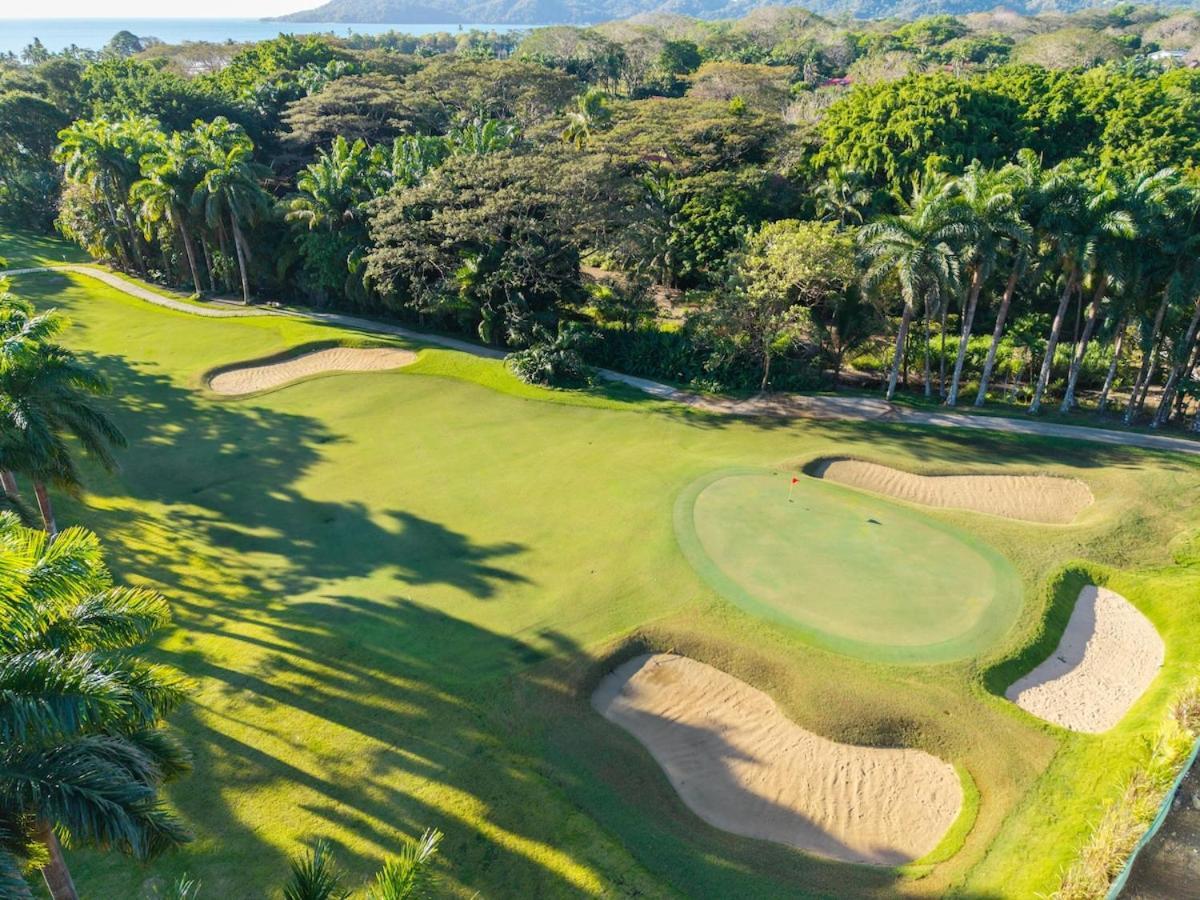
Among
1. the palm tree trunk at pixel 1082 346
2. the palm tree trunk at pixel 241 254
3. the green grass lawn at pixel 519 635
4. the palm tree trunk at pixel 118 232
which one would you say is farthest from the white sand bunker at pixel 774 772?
the palm tree trunk at pixel 118 232

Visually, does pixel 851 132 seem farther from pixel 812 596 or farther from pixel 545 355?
pixel 812 596

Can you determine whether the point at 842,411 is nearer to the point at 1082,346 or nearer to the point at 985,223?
the point at 985,223

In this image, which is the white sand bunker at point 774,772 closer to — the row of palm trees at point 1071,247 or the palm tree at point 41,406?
the palm tree at point 41,406

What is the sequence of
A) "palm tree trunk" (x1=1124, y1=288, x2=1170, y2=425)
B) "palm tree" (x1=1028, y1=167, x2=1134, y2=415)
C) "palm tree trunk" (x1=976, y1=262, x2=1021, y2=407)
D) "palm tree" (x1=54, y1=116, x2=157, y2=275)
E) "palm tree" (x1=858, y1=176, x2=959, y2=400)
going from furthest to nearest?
"palm tree" (x1=54, y1=116, x2=157, y2=275), "palm tree trunk" (x1=976, y1=262, x2=1021, y2=407), "palm tree trunk" (x1=1124, y1=288, x2=1170, y2=425), "palm tree" (x1=858, y1=176, x2=959, y2=400), "palm tree" (x1=1028, y1=167, x2=1134, y2=415)

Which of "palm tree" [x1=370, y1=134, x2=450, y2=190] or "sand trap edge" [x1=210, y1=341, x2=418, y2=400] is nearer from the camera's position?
"sand trap edge" [x1=210, y1=341, x2=418, y2=400]

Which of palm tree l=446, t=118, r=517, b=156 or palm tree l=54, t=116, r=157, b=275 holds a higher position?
palm tree l=446, t=118, r=517, b=156

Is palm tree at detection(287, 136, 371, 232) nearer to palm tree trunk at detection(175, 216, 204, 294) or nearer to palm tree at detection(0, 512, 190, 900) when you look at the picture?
palm tree trunk at detection(175, 216, 204, 294)

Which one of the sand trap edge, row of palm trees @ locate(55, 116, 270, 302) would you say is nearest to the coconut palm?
the sand trap edge
